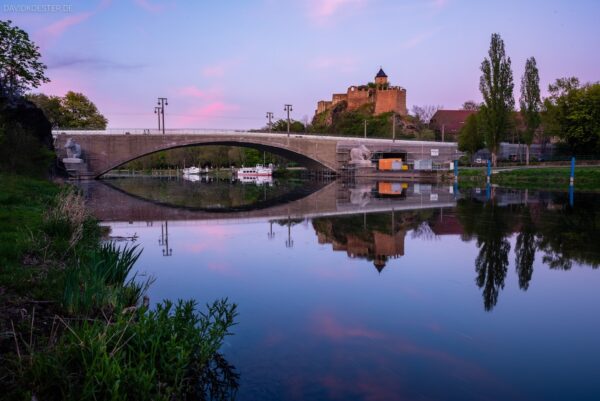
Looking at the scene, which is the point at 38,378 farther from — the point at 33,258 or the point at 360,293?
the point at 360,293

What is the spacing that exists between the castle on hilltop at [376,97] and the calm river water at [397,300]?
86244mm

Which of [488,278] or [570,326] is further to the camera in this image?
[488,278]

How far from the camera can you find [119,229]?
15.1m

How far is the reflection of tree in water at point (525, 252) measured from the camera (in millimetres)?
9281

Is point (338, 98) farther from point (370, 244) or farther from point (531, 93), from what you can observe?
point (370, 244)

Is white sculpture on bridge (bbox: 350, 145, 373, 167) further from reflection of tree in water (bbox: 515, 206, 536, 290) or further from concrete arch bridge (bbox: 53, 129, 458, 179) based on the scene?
reflection of tree in water (bbox: 515, 206, 536, 290)

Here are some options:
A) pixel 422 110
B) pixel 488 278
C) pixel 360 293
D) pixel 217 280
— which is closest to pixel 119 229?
pixel 217 280

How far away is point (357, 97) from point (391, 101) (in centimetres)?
1171

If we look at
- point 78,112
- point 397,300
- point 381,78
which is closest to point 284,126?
point 381,78

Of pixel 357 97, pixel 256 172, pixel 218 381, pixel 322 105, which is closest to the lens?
pixel 218 381

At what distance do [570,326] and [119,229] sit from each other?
12516 mm

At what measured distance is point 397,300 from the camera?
7805 mm

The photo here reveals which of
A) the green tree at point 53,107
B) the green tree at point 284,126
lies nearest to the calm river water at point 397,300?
the green tree at point 53,107

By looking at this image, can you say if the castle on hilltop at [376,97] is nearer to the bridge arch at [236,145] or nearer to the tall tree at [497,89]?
the bridge arch at [236,145]
